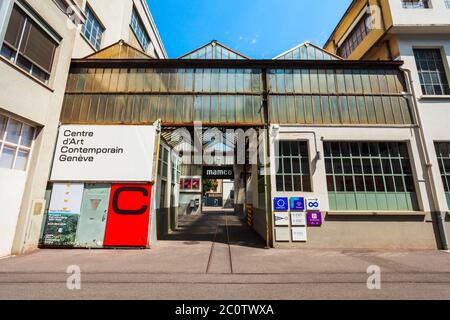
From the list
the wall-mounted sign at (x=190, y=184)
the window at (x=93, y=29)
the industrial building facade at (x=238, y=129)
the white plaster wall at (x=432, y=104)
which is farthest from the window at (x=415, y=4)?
the wall-mounted sign at (x=190, y=184)

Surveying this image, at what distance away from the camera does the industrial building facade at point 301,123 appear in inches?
353

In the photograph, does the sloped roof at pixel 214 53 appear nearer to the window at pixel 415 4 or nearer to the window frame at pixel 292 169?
the window frame at pixel 292 169

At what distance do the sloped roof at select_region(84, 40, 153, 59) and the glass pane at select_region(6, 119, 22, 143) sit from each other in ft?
18.6

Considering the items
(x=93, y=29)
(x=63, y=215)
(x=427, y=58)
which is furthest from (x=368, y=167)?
(x=93, y=29)

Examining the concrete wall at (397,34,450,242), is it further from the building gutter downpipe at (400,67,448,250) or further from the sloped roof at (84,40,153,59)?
the sloped roof at (84,40,153,59)

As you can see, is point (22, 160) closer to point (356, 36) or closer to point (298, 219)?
point (298, 219)

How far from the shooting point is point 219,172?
25.6 metres

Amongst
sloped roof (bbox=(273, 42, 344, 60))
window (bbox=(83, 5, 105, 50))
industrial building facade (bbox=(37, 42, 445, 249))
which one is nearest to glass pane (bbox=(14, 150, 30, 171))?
industrial building facade (bbox=(37, 42, 445, 249))

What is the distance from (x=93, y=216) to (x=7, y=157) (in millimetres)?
3700

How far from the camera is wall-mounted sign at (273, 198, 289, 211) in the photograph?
30.1 feet

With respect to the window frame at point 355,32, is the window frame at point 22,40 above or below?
below

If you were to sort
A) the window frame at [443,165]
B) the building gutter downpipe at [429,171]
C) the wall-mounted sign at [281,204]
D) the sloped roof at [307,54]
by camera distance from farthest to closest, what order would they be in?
the sloped roof at [307,54] → the window frame at [443,165] → the wall-mounted sign at [281,204] → the building gutter downpipe at [429,171]

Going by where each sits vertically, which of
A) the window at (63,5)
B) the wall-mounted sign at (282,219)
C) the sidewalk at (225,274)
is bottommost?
the sidewalk at (225,274)

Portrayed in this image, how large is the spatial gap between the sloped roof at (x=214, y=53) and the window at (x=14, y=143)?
790 cm
